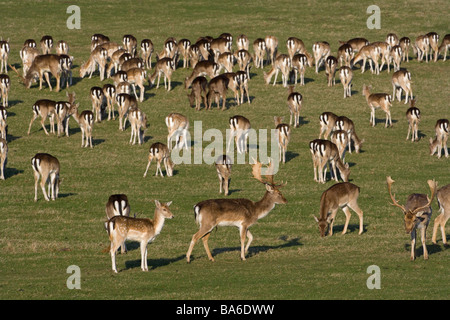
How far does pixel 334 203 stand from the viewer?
18781 mm

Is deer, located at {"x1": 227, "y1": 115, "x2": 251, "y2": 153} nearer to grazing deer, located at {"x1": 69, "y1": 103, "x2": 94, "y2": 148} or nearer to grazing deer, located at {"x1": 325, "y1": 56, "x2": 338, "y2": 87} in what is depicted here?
grazing deer, located at {"x1": 69, "y1": 103, "x2": 94, "y2": 148}

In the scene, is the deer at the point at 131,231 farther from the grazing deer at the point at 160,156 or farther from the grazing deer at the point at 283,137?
the grazing deer at the point at 283,137

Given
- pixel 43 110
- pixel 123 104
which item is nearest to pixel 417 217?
pixel 123 104

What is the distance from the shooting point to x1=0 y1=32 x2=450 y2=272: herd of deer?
53.6ft

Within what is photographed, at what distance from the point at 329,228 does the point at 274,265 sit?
3505 millimetres

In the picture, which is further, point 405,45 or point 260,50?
point 405,45

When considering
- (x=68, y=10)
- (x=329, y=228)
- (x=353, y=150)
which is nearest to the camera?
(x=329, y=228)

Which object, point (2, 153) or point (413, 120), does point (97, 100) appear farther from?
point (413, 120)

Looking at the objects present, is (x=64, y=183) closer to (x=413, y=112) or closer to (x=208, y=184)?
(x=208, y=184)

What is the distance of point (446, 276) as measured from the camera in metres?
14.7

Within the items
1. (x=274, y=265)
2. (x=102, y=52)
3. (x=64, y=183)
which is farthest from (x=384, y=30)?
(x=274, y=265)

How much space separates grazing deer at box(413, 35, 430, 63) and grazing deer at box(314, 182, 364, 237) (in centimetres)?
2396

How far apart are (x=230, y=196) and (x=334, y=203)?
15.8 ft

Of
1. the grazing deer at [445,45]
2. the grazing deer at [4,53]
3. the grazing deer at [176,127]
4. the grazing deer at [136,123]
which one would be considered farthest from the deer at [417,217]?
the grazing deer at [4,53]
